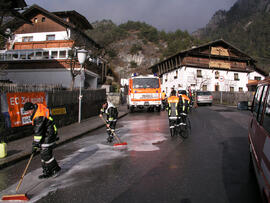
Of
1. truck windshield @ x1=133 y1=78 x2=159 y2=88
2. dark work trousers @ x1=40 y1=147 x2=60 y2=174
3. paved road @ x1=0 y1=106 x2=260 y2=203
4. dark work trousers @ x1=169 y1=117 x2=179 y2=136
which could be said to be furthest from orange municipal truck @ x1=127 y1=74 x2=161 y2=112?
dark work trousers @ x1=40 y1=147 x2=60 y2=174

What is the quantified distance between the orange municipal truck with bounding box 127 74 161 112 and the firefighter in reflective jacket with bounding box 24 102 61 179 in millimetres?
13440

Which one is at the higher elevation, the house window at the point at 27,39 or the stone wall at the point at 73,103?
the house window at the point at 27,39

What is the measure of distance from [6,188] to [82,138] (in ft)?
15.4

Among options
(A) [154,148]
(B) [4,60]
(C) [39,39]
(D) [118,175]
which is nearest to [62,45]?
(C) [39,39]

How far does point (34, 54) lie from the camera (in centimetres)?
2712

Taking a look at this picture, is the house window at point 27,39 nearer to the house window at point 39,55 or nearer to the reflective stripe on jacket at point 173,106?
the house window at point 39,55

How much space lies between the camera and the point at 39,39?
28.5 m

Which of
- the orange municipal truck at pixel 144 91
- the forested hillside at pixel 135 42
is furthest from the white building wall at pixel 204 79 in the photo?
the forested hillside at pixel 135 42

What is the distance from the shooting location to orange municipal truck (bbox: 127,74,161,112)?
18000 millimetres

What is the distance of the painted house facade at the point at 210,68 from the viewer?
4075cm

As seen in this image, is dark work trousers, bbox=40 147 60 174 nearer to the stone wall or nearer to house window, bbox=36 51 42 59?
the stone wall

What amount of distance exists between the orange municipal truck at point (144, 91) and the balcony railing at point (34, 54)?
1201 cm

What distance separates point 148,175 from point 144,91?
44.8 feet

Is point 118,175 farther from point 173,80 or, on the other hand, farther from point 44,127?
point 173,80
